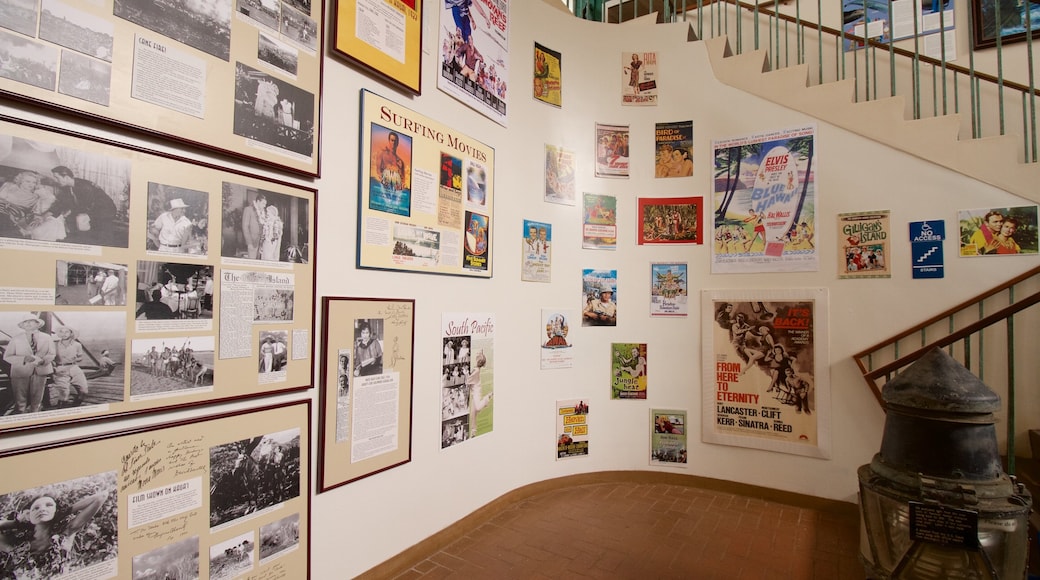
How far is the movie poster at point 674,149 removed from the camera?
3.79 metres

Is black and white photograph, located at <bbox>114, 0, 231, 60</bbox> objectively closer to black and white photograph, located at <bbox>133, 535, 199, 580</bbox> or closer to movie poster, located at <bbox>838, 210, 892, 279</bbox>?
black and white photograph, located at <bbox>133, 535, 199, 580</bbox>

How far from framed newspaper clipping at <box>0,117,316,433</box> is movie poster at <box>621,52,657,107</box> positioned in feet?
9.46

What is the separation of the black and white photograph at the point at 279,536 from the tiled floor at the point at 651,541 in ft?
2.38

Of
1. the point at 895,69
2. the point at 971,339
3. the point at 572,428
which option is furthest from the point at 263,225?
the point at 895,69

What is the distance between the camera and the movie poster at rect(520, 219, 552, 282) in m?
3.34

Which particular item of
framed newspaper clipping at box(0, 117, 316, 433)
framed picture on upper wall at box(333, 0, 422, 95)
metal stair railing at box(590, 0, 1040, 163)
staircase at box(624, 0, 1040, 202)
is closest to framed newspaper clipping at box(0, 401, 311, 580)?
framed newspaper clipping at box(0, 117, 316, 433)

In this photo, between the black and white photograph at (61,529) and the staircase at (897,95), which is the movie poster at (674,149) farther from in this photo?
the black and white photograph at (61,529)

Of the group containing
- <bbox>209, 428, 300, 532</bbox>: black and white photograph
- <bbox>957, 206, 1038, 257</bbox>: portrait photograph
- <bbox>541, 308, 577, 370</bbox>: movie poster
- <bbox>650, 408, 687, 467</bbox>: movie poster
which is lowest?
<bbox>650, 408, 687, 467</bbox>: movie poster

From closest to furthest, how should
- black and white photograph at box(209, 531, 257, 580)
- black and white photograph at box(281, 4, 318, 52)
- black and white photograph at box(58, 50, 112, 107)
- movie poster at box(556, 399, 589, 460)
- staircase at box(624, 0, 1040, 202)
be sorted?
1. black and white photograph at box(58, 50, 112, 107)
2. black and white photograph at box(209, 531, 257, 580)
3. black and white photograph at box(281, 4, 318, 52)
4. staircase at box(624, 0, 1040, 202)
5. movie poster at box(556, 399, 589, 460)

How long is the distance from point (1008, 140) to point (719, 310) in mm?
1915

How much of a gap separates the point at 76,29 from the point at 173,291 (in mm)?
753

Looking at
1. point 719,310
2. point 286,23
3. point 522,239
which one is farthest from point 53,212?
point 719,310

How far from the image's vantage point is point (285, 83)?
1853 mm

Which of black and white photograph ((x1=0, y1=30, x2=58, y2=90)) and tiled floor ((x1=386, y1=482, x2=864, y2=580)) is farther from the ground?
black and white photograph ((x1=0, y1=30, x2=58, y2=90))
